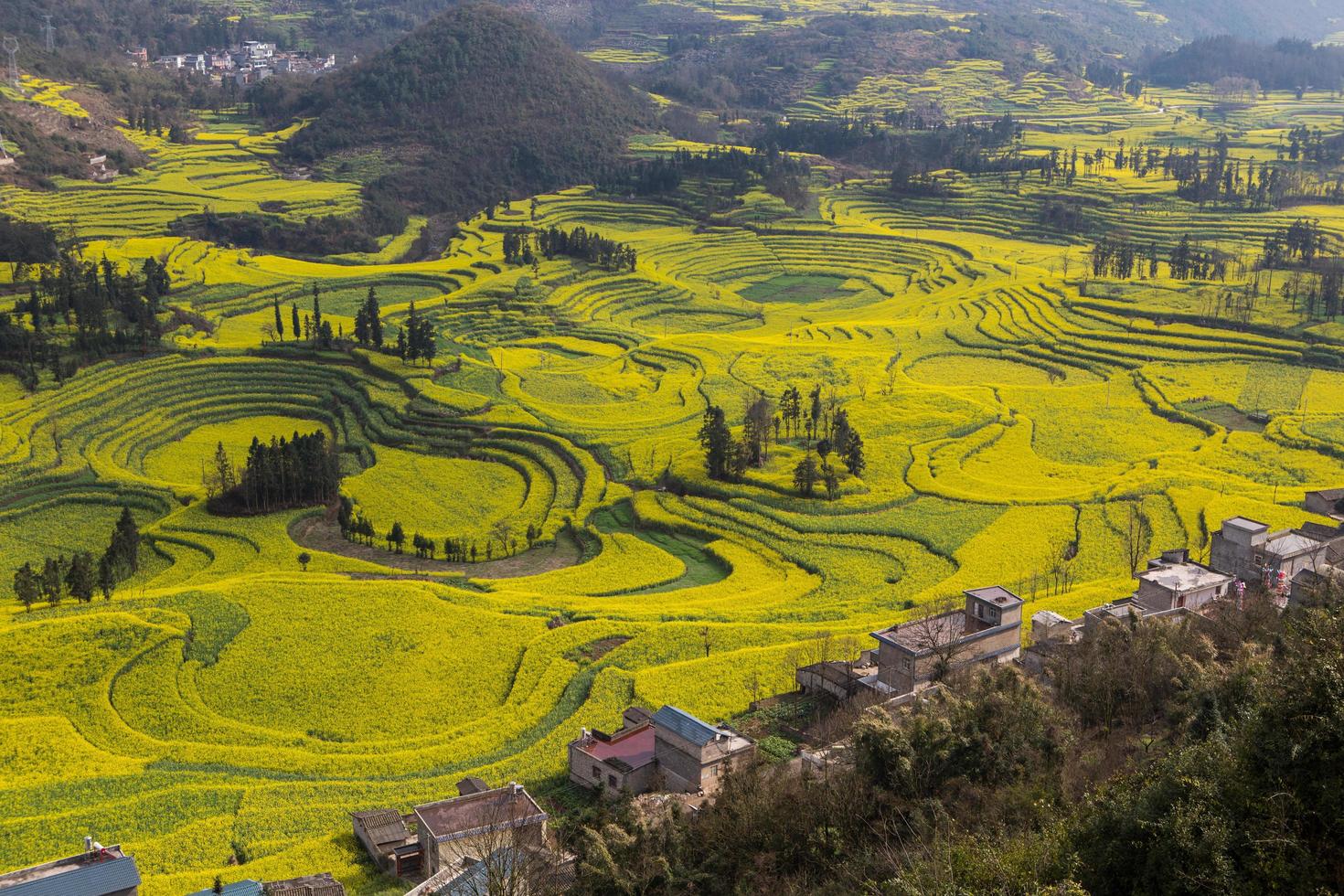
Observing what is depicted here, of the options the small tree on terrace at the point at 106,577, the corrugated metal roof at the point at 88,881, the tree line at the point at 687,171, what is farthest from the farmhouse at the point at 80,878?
the tree line at the point at 687,171

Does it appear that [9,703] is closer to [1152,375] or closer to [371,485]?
[371,485]

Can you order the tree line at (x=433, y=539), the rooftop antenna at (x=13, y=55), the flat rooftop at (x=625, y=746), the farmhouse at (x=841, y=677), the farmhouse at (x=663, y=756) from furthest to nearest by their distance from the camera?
A: the rooftop antenna at (x=13, y=55)
the tree line at (x=433, y=539)
the farmhouse at (x=841, y=677)
the flat rooftop at (x=625, y=746)
the farmhouse at (x=663, y=756)

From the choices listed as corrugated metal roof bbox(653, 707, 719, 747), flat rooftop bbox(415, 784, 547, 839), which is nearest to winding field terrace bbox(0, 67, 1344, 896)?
flat rooftop bbox(415, 784, 547, 839)

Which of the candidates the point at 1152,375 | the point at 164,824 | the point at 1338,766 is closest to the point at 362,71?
the point at 1152,375

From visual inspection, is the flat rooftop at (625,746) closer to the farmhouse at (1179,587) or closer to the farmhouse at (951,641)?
the farmhouse at (951,641)

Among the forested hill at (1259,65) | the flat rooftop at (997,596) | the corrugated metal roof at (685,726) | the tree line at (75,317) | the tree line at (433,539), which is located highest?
the forested hill at (1259,65)

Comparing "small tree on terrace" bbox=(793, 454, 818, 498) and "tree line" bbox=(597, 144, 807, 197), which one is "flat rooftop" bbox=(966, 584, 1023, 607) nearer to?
"small tree on terrace" bbox=(793, 454, 818, 498)
